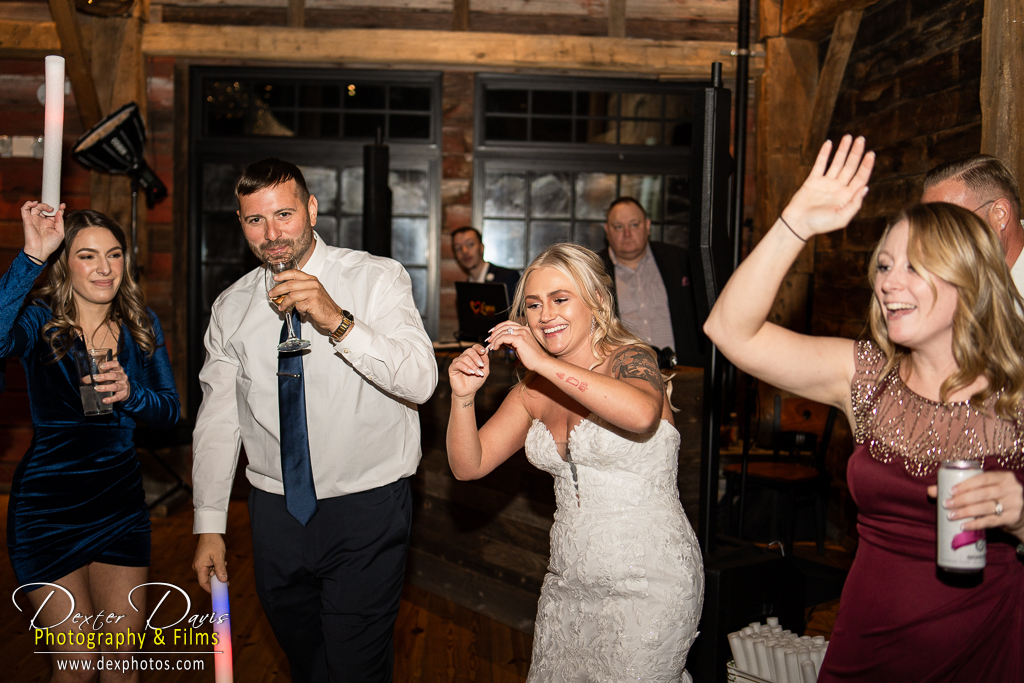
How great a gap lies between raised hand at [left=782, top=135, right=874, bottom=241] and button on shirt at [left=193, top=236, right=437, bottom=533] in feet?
3.35

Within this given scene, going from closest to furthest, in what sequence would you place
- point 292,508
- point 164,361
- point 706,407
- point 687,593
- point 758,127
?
point 687,593, point 292,508, point 164,361, point 706,407, point 758,127

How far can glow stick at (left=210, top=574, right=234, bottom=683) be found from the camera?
6.32 ft

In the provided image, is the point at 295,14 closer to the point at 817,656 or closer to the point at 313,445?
the point at 313,445

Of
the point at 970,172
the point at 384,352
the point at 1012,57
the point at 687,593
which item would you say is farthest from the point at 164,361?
the point at 1012,57

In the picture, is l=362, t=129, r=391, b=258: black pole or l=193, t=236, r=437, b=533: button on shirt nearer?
l=193, t=236, r=437, b=533: button on shirt

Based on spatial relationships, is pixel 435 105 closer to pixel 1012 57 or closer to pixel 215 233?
pixel 215 233

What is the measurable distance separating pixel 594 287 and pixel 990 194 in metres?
1.05

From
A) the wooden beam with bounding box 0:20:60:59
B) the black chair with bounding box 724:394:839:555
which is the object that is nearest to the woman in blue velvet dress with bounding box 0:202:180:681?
the black chair with bounding box 724:394:839:555

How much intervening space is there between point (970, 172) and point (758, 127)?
3.72m

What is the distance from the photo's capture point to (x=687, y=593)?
1896 millimetres

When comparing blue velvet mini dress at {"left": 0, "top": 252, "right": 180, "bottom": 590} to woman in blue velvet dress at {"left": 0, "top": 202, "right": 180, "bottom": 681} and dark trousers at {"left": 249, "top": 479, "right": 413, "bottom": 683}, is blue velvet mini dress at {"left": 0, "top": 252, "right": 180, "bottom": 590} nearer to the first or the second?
woman in blue velvet dress at {"left": 0, "top": 202, "right": 180, "bottom": 681}

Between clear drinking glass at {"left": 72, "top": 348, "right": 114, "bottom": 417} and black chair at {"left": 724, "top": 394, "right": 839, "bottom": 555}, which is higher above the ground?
clear drinking glass at {"left": 72, "top": 348, "right": 114, "bottom": 417}

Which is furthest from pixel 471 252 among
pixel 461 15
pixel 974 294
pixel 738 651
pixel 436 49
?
pixel 974 294

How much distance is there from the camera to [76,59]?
5.14m
